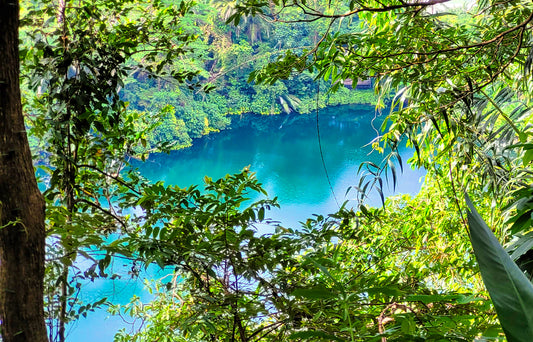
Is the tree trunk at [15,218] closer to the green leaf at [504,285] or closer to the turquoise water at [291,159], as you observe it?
the green leaf at [504,285]

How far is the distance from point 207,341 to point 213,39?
11.7 metres

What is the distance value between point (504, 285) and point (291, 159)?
10.0 m

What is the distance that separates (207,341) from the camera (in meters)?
1.07

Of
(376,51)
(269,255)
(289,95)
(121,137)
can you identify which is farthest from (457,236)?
(289,95)

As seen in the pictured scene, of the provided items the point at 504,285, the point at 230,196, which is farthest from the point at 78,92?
the point at 504,285

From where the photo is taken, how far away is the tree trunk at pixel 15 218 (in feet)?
2.16

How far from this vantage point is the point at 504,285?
0.75ft

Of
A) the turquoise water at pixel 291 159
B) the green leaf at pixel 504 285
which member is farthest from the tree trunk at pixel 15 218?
the turquoise water at pixel 291 159

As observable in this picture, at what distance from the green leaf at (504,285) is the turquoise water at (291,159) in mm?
6241

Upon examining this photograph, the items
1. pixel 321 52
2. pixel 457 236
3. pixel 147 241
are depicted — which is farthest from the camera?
pixel 457 236

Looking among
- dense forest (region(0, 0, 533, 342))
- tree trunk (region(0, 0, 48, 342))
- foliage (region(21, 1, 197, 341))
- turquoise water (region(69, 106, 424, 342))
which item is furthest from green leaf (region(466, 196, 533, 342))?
turquoise water (region(69, 106, 424, 342))

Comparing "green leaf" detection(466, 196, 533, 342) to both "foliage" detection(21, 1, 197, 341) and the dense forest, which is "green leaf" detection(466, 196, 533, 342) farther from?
"foliage" detection(21, 1, 197, 341)

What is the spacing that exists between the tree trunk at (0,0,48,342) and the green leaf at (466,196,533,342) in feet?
2.12

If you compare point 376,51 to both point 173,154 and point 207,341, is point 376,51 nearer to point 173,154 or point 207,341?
point 207,341
